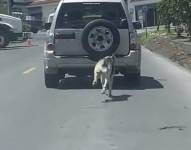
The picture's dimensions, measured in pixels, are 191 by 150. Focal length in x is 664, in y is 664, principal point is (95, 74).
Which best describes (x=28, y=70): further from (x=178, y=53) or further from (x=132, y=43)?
(x=178, y=53)

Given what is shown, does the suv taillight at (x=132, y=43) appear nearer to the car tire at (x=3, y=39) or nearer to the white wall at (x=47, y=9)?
the car tire at (x=3, y=39)

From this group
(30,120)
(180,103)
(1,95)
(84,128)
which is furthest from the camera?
(1,95)

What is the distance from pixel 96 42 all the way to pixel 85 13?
0.98m

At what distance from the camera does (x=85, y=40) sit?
1512 cm

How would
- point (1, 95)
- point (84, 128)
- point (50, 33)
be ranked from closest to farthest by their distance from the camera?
point (84, 128) → point (1, 95) → point (50, 33)

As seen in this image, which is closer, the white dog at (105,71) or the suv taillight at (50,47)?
the white dog at (105,71)

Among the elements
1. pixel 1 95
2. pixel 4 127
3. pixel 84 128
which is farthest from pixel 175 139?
pixel 1 95

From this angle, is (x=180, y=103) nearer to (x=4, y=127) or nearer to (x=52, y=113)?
(x=52, y=113)

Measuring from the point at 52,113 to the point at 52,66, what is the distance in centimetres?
367

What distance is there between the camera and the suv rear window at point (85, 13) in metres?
15.6

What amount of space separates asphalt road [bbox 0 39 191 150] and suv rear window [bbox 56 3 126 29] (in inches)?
60.0

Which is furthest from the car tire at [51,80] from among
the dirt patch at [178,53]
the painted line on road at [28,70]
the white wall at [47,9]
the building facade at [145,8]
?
the white wall at [47,9]

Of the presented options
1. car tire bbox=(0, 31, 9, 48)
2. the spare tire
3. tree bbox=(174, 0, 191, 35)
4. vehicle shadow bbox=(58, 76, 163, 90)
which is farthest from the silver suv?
car tire bbox=(0, 31, 9, 48)

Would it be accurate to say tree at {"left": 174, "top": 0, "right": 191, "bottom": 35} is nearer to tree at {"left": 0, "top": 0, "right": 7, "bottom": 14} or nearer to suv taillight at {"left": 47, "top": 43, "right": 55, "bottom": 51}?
suv taillight at {"left": 47, "top": 43, "right": 55, "bottom": 51}
